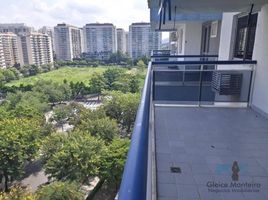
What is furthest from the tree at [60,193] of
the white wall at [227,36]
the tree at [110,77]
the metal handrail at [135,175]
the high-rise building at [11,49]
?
the high-rise building at [11,49]

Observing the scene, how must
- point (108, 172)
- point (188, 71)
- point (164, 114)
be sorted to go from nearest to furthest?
point (164, 114)
point (188, 71)
point (108, 172)

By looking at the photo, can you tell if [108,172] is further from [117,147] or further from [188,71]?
[188,71]

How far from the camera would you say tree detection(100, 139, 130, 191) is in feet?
44.8

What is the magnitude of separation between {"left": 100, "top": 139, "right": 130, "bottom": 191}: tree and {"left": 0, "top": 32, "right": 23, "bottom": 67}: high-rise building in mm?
64265

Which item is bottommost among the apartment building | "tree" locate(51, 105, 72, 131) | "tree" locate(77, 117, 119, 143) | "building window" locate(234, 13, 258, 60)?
"tree" locate(51, 105, 72, 131)

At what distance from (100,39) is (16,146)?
78894mm

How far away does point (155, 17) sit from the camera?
9.10m

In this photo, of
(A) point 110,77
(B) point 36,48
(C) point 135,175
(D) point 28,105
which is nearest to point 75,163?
(C) point 135,175

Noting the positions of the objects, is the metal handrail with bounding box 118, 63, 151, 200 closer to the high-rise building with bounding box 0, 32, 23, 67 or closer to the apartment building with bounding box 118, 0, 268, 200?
the apartment building with bounding box 118, 0, 268, 200

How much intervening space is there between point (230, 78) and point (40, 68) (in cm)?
7181

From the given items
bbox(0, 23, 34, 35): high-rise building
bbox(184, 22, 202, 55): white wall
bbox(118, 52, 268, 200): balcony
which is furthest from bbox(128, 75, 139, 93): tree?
bbox(0, 23, 34, 35): high-rise building

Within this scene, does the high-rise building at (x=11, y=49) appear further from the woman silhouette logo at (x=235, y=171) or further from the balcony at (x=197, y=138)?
the woman silhouette logo at (x=235, y=171)

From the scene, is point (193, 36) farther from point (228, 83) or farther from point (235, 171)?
point (235, 171)

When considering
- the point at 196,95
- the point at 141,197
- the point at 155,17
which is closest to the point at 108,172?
the point at 155,17
